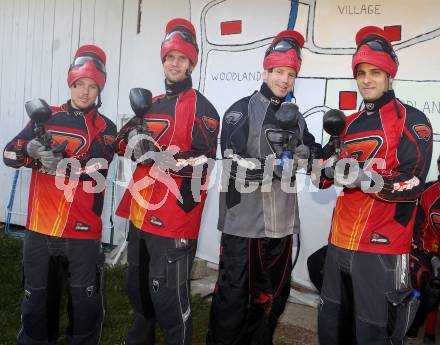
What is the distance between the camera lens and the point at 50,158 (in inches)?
109

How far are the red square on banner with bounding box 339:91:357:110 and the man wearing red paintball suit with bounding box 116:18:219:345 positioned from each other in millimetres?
1842

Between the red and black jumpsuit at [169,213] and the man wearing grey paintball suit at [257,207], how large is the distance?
18 cm

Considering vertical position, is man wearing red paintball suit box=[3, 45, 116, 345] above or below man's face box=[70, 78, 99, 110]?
below

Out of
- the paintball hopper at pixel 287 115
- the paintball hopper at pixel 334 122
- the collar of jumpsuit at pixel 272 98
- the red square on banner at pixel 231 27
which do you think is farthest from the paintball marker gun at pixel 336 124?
the red square on banner at pixel 231 27

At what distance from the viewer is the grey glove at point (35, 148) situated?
279cm

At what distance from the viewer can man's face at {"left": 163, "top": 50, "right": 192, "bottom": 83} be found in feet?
9.82

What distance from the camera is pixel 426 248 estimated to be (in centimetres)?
363

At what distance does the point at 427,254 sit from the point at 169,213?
200cm

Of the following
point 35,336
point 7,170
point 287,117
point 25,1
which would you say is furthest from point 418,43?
point 7,170

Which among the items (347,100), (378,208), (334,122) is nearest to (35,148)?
(334,122)

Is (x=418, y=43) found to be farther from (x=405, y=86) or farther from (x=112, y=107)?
(x=112, y=107)

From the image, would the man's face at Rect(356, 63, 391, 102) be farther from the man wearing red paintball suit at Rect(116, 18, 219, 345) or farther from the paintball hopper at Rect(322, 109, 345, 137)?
the man wearing red paintball suit at Rect(116, 18, 219, 345)

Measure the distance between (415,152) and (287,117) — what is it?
0.70 metres

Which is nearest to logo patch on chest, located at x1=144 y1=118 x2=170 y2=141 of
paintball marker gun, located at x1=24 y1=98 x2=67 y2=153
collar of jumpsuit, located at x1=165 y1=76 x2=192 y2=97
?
collar of jumpsuit, located at x1=165 y1=76 x2=192 y2=97
